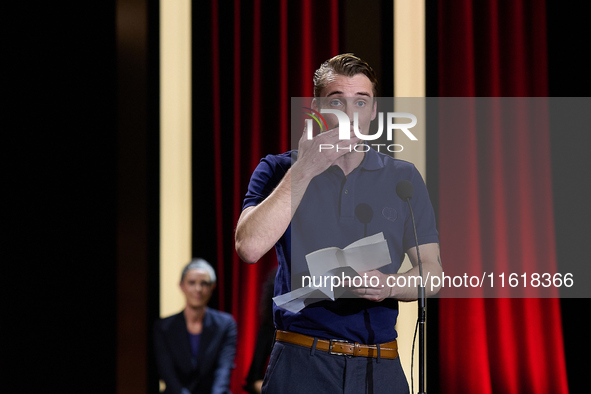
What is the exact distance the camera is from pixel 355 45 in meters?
2.77

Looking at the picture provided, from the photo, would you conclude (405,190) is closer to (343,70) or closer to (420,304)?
(420,304)

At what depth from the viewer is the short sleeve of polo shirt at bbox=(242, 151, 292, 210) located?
1.22 meters

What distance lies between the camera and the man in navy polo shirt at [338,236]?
109cm

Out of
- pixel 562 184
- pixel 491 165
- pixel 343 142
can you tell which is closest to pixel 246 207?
pixel 343 142

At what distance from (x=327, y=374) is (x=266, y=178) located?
0.47 metres

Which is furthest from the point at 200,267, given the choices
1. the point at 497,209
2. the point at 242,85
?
the point at 497,209

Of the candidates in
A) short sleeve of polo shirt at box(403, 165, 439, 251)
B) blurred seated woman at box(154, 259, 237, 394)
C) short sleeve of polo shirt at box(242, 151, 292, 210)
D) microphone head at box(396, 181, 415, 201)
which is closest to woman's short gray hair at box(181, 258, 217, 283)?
blurred seated woman at box(154, 259, 237, 394)

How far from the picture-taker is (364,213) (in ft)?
4.00

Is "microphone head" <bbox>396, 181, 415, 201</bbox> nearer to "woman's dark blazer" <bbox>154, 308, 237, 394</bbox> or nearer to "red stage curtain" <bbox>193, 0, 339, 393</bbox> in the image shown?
"woman's dark blazer" <bbox>154, 308, 237, 394</bbox>

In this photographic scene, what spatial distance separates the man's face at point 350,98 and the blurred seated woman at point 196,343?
152cm

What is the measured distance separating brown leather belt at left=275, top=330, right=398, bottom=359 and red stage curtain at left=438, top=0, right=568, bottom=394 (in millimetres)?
1659

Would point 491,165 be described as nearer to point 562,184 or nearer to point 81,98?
point 562,184

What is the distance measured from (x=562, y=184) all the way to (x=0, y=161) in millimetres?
2920

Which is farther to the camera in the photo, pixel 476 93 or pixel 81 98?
pixel 476 93
